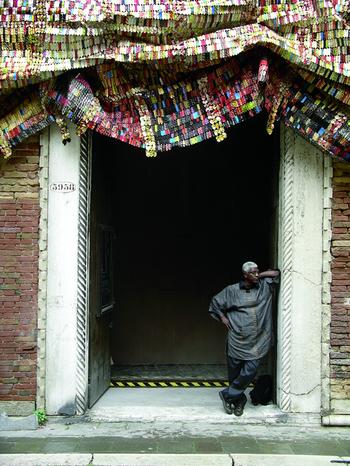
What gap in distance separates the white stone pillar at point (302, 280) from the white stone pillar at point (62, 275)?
238 centimetres

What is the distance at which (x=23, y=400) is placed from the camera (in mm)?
6879

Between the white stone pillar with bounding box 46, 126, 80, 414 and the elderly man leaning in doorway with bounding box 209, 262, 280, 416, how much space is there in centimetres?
178

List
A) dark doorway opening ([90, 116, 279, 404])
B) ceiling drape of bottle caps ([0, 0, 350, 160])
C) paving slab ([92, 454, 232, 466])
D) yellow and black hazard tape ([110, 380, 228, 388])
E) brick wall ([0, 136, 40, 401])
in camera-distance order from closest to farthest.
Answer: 1. paving slab ([92, 454, 232, 466])
2. ceiling drape of bottle caps ([0, 0, 350, 160])
3. brick wall ([0, 136, 40, 401])
4. yellow and black hazard tape ([110, 380, 228, 388])
5. dark doorway opening ([90, 116, 279, 404])

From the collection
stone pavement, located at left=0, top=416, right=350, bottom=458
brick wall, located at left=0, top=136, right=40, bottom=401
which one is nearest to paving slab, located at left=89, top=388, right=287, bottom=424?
stone pavement, located at left=0, top=416, right=350, bottom=458

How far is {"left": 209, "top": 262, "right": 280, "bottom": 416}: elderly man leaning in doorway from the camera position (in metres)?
7.10

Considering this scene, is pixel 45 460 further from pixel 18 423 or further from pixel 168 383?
pixel 168 383

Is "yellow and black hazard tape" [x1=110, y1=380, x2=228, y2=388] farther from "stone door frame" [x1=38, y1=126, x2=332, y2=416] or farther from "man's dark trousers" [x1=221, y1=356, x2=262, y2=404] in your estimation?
"stone door frame" [x1=38, y1=126, x2=332, y2=416]

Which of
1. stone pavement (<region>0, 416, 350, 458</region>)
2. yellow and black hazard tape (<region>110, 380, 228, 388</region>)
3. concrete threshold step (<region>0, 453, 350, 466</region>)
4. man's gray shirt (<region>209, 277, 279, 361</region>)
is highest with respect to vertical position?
man's gray shirt (<region>209, 277, 279, 361</region>)

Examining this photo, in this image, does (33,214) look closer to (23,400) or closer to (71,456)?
(23,400)

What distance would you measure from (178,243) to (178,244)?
16 mm

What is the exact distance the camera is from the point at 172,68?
6.51 m

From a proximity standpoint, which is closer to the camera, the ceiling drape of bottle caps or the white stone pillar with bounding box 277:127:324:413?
the ceiling drape of bottle caps

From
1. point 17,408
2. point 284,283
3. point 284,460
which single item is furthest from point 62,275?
point 284,460

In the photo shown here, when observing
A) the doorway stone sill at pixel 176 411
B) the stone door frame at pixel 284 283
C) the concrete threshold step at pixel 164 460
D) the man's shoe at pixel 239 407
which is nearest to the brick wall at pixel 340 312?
the stone door frame at pixel 284 283
